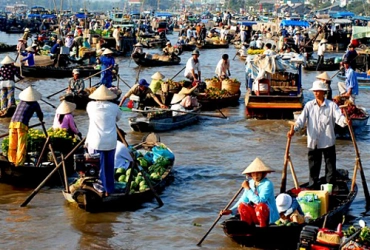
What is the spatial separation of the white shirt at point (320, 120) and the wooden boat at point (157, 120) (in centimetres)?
590

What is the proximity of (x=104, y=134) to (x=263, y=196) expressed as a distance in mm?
2374

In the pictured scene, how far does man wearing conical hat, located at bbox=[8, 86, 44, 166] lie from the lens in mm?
10305

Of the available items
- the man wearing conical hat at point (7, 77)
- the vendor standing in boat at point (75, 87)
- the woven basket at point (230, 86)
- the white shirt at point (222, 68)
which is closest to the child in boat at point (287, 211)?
the man wearing conical hat at point (7, 77)

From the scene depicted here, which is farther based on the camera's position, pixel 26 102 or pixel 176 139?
pixel 176 139

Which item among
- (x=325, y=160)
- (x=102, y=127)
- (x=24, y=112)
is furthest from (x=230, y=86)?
(x=102, y=127)

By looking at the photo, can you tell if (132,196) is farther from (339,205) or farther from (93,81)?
(93,81)

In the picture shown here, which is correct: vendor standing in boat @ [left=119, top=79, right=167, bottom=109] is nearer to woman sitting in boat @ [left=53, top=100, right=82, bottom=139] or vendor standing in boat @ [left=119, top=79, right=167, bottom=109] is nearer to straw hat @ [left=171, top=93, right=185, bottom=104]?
straw hat @ [left=171, top=93, right=185, bottom=104]

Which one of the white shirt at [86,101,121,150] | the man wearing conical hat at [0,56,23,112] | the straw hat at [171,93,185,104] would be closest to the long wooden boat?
the white shirt at [86,101,121,150]

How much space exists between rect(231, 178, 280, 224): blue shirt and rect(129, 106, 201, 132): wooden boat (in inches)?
277

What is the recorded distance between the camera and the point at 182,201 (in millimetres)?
10352

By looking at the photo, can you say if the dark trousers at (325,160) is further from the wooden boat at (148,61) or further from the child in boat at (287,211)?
the wooden boat at (148,61)

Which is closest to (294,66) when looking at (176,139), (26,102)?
(176,139)

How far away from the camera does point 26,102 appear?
10.4 metres

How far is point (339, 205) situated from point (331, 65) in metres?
19.8
